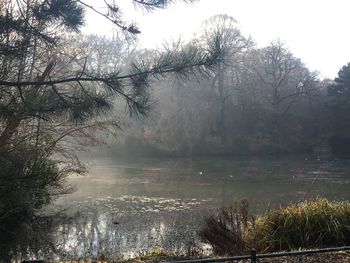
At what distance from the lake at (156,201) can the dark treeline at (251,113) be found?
42.4 feet

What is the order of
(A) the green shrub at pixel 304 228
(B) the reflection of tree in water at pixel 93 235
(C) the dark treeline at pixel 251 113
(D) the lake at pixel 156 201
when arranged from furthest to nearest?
1. (C) the dark treeline at pixel 251 113
2. (D) the lake at pixel 156 201
3. (B) the reflection of tree in water at pixel 93 235
4. (A) the green shrub at pixel 304 228

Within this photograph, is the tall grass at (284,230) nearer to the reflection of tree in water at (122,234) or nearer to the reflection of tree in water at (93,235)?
the reflection of tree in water at (93,235)

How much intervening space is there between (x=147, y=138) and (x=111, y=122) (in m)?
27.1

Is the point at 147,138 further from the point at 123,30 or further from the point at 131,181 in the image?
the point at 123,30

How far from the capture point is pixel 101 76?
204 inches

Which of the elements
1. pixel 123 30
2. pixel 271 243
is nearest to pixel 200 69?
pixel 123 30

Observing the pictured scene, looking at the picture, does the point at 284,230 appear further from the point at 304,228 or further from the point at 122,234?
the point at 122,234

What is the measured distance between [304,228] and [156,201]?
959cm

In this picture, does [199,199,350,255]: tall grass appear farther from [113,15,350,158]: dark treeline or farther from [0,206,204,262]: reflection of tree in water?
[113,15,350,158]: dark treeline

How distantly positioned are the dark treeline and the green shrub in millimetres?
32638

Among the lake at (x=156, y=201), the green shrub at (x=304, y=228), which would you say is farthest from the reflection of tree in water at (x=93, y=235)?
the green shrub at (x=304, y=228)

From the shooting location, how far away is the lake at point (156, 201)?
10.8 meters

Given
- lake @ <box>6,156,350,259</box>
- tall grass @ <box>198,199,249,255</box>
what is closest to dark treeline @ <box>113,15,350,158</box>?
lake @ <box>6,156,350,259</box>

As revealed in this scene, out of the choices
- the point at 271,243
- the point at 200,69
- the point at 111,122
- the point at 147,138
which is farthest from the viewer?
the point at 147,138
